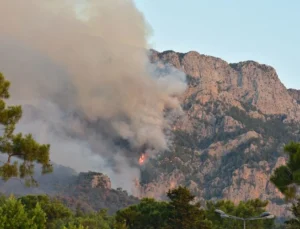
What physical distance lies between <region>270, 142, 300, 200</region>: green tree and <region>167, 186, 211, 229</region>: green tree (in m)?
48.0

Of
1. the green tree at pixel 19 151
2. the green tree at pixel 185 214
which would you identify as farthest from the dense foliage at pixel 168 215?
the green tree at pixel 19 151

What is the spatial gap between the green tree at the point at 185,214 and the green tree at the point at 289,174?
4798cm

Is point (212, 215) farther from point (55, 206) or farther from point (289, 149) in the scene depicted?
point (289, 149)

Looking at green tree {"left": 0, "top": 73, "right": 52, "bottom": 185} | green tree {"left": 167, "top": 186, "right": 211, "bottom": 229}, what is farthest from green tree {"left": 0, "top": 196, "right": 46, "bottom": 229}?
green tree {"left": 167, "top": 186, "right": 211, "bottom": 229}

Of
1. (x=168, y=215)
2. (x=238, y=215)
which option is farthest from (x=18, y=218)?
(x=238, y=215)

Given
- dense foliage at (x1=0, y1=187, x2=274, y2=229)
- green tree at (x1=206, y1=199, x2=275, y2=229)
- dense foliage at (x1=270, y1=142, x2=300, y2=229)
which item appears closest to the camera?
dense foliage at (x1=270, y1=142, x2=300, y2=229)

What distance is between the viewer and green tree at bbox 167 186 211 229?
79.6 meters

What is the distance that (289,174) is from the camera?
3328cm

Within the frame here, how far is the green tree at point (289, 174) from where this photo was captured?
32650 millimetres

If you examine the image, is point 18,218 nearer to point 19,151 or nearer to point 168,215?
point 19,151

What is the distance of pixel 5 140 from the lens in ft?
95.0

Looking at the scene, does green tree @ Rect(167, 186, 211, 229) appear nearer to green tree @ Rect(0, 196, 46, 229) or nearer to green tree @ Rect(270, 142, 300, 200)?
green tree @ Rect(270, 142, 300, 200)

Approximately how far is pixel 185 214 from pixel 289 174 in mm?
50072

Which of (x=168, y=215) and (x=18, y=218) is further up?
(x=168, y=215)
